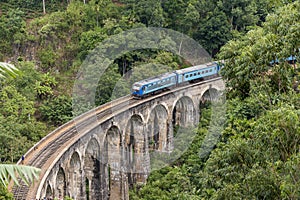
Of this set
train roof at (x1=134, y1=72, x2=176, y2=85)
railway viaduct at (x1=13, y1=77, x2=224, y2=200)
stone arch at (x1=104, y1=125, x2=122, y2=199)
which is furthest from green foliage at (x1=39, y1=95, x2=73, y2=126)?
train roof at (x1=134, y1=72, x2=176, y2=85)

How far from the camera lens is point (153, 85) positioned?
3638 cm

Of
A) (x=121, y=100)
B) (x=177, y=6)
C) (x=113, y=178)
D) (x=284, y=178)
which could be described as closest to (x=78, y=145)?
(x=113, y=178)

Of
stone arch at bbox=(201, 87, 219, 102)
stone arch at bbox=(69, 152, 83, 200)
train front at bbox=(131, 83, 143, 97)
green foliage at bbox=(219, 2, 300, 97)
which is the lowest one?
stone arch at bbox=(69, 152, 83, 200)

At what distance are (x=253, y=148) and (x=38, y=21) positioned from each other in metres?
33.0

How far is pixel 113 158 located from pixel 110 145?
35.9 inches

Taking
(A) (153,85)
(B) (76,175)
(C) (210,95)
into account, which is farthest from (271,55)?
(C) (210,95)

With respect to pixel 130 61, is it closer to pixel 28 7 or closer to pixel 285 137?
pixel 28 7

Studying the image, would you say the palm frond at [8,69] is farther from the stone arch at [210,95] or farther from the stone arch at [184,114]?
the stone arch at [210,95]

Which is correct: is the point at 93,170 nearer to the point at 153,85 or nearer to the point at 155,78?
the point at 153,85

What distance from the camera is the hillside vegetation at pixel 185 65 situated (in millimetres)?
13570

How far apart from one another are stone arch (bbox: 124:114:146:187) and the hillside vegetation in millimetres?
1218

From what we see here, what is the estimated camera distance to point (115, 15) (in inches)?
1880

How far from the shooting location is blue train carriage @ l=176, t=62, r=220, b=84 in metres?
39.6

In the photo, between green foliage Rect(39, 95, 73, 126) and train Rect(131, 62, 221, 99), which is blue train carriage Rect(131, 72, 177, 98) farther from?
green foliage Rect(39, 95, 73, 126)
